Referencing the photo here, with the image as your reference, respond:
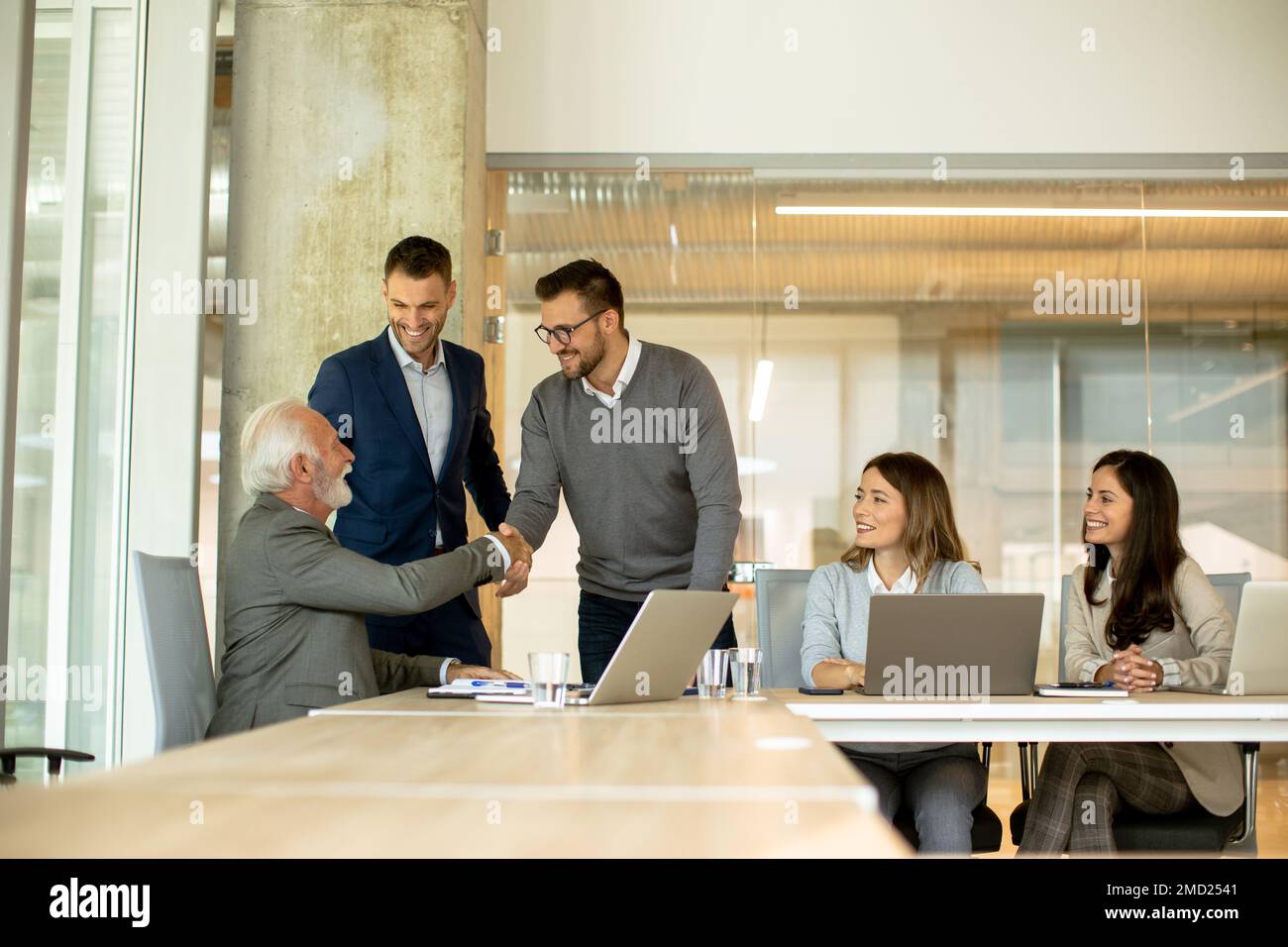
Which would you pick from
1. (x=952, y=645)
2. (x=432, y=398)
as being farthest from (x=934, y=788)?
(x=432, y=398)

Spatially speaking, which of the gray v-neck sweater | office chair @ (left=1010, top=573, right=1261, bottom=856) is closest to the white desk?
office chair @ (left=1010, top=573, right=1261, bottom=856)

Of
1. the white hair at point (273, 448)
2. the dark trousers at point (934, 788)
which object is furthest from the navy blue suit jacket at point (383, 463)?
the dark trousers at point (934, 788)

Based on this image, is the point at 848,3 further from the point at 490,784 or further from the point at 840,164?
the point at 490,784

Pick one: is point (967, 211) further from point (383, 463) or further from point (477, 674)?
point (477, 674)

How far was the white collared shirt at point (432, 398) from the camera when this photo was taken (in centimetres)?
371

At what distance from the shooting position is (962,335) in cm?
544

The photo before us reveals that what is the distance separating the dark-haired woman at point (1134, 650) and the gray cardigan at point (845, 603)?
0.40 metres

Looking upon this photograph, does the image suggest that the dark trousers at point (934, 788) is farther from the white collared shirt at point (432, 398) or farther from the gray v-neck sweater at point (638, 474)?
the white collared shirt at point (432, 398)

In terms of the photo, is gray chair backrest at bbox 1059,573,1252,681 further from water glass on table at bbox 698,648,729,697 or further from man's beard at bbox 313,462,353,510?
man's beard at bbox 313,462,353,510

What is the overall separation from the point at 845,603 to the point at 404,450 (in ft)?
4.18

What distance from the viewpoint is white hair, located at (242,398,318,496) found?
9.03 ft

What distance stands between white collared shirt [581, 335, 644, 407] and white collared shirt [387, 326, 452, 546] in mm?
407

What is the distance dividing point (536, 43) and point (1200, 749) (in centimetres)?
376
